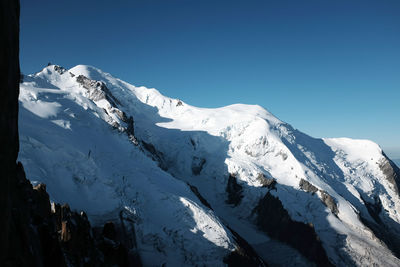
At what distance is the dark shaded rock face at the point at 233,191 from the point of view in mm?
77312

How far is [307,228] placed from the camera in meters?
61.8

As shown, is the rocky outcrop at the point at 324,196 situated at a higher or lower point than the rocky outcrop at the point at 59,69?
lower

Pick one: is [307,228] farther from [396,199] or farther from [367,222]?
[396,199]

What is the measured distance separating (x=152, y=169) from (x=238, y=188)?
32.5 m

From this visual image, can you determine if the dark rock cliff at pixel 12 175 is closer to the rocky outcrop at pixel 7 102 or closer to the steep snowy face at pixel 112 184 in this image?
the rocky outcrop at pixel 7 102

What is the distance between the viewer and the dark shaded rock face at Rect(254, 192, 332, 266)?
5766 centimetres

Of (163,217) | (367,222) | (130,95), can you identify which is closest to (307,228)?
(367,222)

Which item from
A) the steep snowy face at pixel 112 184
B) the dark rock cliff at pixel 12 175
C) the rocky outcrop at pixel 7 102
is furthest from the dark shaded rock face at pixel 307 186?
the rocky outcrop at pixel 7 102

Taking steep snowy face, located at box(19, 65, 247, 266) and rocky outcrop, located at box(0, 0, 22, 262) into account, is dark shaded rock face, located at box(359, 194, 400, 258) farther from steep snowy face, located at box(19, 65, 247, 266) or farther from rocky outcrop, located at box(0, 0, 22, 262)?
rocky outcrop, located at box(0, 0, 22, 262)

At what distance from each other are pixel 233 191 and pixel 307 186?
20707 mm

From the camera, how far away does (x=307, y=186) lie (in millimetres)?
73312

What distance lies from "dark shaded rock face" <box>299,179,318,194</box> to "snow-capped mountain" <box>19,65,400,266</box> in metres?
0.26

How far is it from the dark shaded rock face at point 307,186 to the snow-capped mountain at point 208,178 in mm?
260

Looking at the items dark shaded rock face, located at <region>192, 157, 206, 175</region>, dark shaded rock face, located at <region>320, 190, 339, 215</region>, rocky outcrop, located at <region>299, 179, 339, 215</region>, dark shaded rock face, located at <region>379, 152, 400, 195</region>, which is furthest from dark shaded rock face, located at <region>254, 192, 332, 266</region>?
dark shaded rock face, located at <region>379, 152, 400, 195</region>
